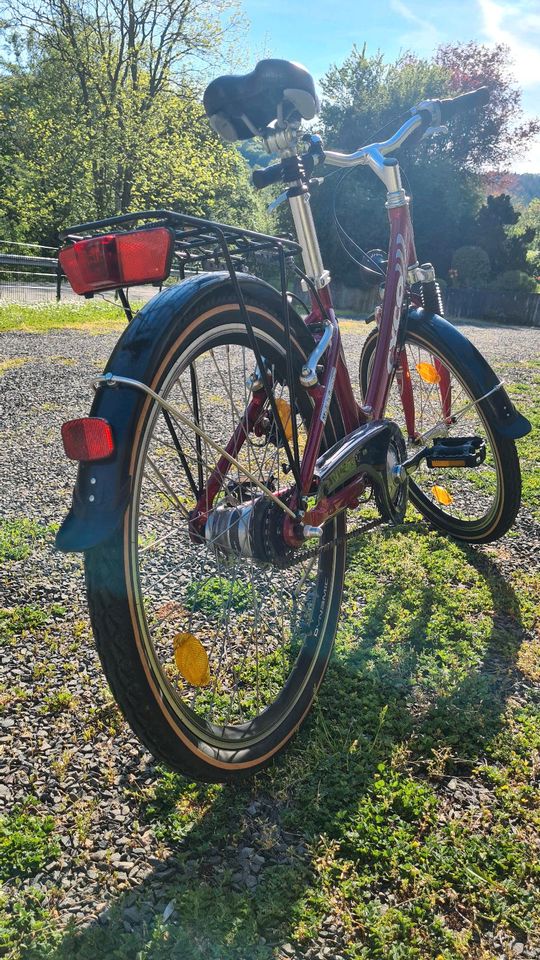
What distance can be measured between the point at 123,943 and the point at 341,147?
96.4ft

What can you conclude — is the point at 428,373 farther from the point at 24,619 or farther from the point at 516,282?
the point at 516,282

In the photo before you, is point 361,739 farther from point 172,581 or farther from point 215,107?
point 215,107

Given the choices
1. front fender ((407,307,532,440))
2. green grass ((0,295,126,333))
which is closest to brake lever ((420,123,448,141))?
front fender ((407,307,532,440))

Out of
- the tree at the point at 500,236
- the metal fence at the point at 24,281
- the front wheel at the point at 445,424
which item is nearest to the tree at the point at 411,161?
the tree at the point at 500,236

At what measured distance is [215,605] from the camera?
8.66 feet

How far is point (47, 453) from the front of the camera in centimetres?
456

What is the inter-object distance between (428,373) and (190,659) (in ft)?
7.14

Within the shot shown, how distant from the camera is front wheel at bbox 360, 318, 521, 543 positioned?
9.97 ft

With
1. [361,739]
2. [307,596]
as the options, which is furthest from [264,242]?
[361,739]

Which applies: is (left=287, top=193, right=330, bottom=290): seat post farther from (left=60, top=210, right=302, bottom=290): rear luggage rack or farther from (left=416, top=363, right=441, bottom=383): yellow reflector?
(left=416, top=363, right=441, bottom=383): yellow reflector

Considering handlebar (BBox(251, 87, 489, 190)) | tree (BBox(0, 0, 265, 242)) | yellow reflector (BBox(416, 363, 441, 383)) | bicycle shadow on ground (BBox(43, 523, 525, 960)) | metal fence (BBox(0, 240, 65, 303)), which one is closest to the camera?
bicycle shadow on ground (BBox(43, 523, 525, 960))

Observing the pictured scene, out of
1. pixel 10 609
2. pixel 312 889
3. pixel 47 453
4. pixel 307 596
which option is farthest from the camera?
pixel 47 453

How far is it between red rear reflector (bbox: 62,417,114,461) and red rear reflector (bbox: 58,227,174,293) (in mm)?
305

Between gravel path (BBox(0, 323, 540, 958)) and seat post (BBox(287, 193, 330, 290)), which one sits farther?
seat post (BBox(287, 193, 330, 290))
